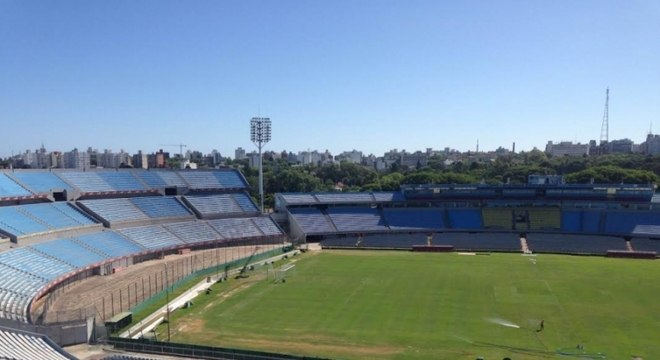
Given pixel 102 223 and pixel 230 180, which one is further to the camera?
pixel 230 180

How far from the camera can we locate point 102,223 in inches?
2387

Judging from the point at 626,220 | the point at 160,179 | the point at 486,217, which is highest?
the point at 160,179

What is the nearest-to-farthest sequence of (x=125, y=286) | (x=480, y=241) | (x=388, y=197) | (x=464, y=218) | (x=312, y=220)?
(x=125, y=286) → (x=480, y=241) → (x=312, y=220) → (x=464, y=218) → (x=388, y=197)

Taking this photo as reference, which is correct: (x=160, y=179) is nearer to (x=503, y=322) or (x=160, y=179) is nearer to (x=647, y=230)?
(x=503, y=322)

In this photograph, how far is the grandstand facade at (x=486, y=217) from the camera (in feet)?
232

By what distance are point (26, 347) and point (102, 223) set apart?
37238mm

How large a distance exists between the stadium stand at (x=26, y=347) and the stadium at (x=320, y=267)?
0.14 m

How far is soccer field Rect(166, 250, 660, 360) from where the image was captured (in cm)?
3173

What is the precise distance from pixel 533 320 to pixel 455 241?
119 feet

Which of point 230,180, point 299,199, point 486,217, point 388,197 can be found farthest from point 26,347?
point 486,217

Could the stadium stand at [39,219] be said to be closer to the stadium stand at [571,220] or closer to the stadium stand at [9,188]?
the stadium stand at [9,188]

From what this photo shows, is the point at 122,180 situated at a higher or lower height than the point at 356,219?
higher

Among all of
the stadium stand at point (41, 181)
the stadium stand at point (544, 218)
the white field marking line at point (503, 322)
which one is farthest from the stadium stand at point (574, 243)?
the stadium stand at point (41, 181)

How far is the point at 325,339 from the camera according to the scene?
109 feet
